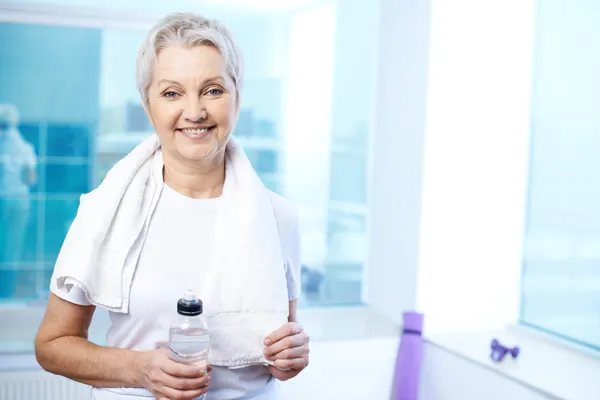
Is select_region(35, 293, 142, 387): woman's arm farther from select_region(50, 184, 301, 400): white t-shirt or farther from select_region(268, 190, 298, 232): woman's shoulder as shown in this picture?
select_region(268, 190, 298, 232): woman's shoulder

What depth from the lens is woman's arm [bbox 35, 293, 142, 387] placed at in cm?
125

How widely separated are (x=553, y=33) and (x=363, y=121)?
0.87 m

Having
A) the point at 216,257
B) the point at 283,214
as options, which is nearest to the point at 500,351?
the point at 283,214

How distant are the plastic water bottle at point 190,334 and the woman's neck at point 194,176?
0.27 meters

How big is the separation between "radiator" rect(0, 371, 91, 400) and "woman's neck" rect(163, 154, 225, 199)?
3.87 ft

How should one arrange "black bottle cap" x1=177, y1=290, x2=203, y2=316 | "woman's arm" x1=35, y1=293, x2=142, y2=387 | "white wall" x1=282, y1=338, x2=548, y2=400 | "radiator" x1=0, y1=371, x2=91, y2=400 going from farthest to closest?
"white wall" x1=282, y1=338, x2=548, y2=400 < "radiator" x1=0, y1=371, x2=91, y2=400 < "woman's arm" x1=35, y1=293, x2=142, y2=387 < "black bottle cap" x1=177, y1=290, x2=203, y2=316

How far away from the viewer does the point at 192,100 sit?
1267 mm

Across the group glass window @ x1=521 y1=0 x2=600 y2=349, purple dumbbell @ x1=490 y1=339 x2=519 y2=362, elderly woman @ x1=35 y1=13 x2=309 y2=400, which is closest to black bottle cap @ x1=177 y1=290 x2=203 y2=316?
elderly woman @ x1=35 y1=13 x2=309 y2=400

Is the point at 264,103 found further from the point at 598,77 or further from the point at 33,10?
the point at 598,77

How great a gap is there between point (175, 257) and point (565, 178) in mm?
1632

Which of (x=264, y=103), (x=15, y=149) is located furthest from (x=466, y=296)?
(x=15, y=149)

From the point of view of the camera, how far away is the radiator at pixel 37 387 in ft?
7.28

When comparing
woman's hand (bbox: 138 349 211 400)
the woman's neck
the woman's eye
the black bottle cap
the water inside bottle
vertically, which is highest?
the woman's eye

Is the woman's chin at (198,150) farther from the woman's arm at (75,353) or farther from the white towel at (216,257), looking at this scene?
the woman's arm at (75,353)
